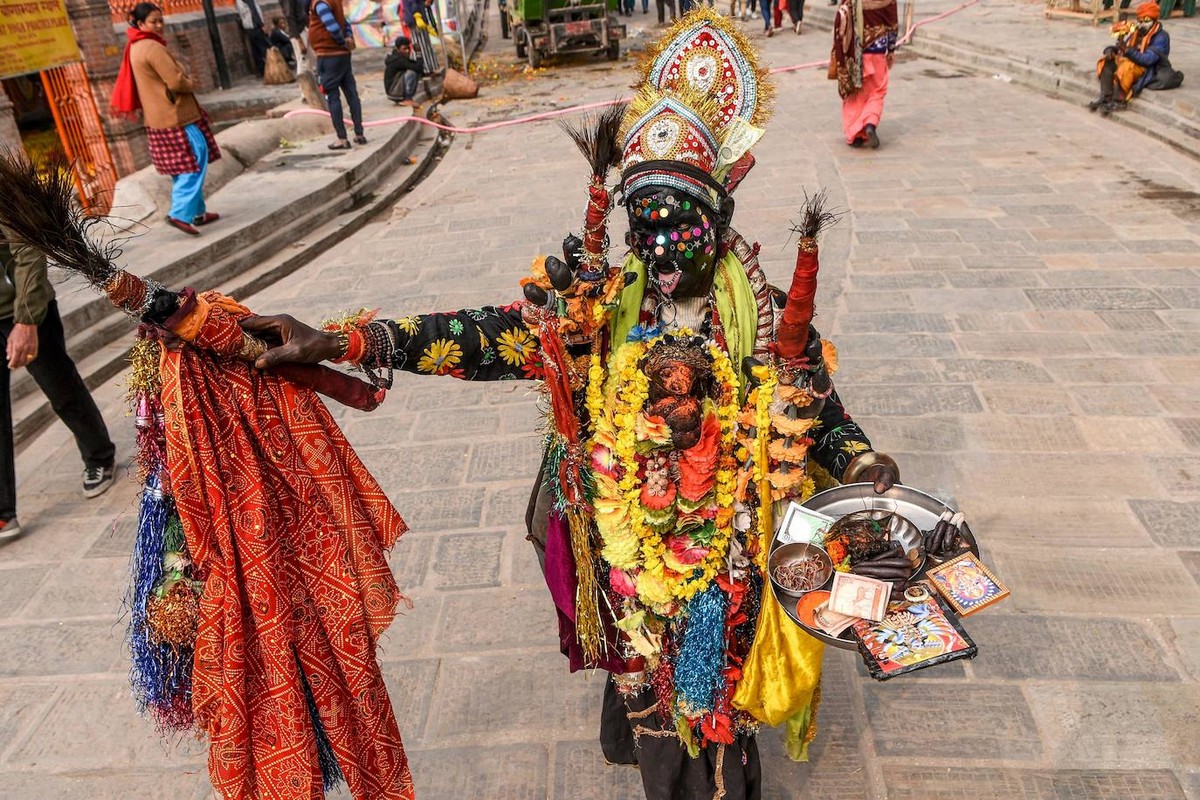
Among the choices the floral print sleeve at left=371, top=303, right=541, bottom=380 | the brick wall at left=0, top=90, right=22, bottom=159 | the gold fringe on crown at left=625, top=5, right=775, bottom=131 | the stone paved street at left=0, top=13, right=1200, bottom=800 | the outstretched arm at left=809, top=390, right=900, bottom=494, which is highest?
the gold fringe on crown at left=625, top=5, right=775, bottom=131

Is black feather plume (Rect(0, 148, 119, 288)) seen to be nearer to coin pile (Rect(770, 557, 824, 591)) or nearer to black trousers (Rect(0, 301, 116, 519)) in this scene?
coin pile (Rect(770, 557, 824, 591))

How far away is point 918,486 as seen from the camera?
4250 mm

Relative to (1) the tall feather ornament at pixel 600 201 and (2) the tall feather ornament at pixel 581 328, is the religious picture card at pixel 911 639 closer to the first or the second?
(2) the tall feather ornament at pixel 581 328

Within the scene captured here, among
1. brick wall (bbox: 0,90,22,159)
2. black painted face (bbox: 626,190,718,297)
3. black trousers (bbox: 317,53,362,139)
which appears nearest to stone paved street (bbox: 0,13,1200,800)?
black painted face (bbox: 626,190,718,297)

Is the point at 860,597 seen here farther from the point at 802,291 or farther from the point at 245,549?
the point at 245,549

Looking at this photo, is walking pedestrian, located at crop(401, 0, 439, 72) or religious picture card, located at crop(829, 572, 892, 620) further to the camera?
walking pedestrian, located at crop(401, 0, 439, 72)

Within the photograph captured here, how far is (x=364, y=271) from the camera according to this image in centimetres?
762

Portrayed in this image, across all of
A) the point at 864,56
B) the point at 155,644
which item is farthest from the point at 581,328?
the point at 864,56

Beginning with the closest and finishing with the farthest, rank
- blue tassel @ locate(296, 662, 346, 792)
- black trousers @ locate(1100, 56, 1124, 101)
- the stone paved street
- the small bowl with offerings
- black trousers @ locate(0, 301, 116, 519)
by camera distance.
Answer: the small bowl with offerings, blue tassel @ locate(296, 662, 346, 792), the stone paved street, black trousers @ locate(0, 301, 116, 519), black trousers @ locate(1100, 56, 1124, 101)

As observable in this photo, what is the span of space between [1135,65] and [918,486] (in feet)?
29.1

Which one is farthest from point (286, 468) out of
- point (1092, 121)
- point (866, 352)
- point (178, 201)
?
point (1092, 121)

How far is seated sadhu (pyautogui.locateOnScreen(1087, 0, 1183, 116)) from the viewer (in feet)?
32.8

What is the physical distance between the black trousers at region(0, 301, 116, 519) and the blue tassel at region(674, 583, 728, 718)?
373 cm

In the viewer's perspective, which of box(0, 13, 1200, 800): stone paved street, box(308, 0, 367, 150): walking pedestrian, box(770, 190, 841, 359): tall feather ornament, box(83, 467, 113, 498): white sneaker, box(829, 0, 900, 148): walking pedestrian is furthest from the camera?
box(308, 0, 367, 150): walking pedestrian
